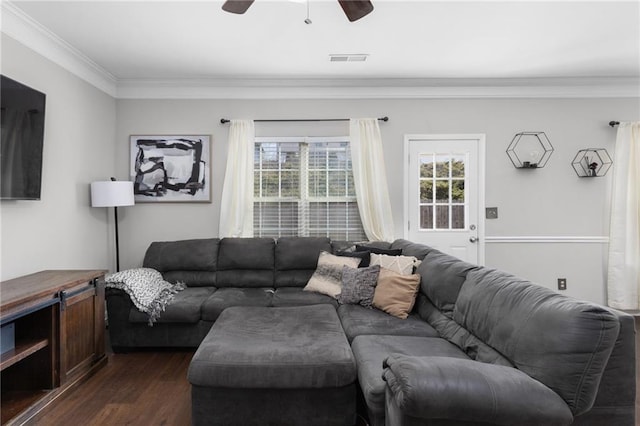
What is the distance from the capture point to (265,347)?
6.42 ft

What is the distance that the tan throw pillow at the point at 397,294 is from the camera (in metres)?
2.57

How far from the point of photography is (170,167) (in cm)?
388

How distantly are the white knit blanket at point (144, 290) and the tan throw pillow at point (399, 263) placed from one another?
1924 mm

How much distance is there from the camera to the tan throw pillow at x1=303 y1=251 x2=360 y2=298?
3.12 metres

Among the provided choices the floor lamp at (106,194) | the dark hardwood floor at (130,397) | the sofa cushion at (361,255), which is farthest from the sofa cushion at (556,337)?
the floor lamp at (106,194)

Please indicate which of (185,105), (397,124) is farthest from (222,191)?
(397,124)

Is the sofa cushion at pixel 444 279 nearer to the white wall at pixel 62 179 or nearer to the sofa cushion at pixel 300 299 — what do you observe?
the sofa cushion at pixel 300 299

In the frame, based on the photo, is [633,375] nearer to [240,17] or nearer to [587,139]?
[240,17]

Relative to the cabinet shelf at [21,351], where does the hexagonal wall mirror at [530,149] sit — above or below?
above

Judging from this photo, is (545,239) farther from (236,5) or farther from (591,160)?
(236,5)

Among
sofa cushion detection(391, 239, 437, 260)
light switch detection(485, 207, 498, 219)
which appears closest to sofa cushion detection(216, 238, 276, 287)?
sofa cushion detection(391, 239, 437, 260)

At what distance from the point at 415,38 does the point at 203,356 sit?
2.94 metres

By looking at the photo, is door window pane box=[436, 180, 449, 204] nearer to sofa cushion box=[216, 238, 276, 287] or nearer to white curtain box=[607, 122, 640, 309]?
white curtain box=[607, 122, 640, 309]

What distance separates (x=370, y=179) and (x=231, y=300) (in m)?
2.00
